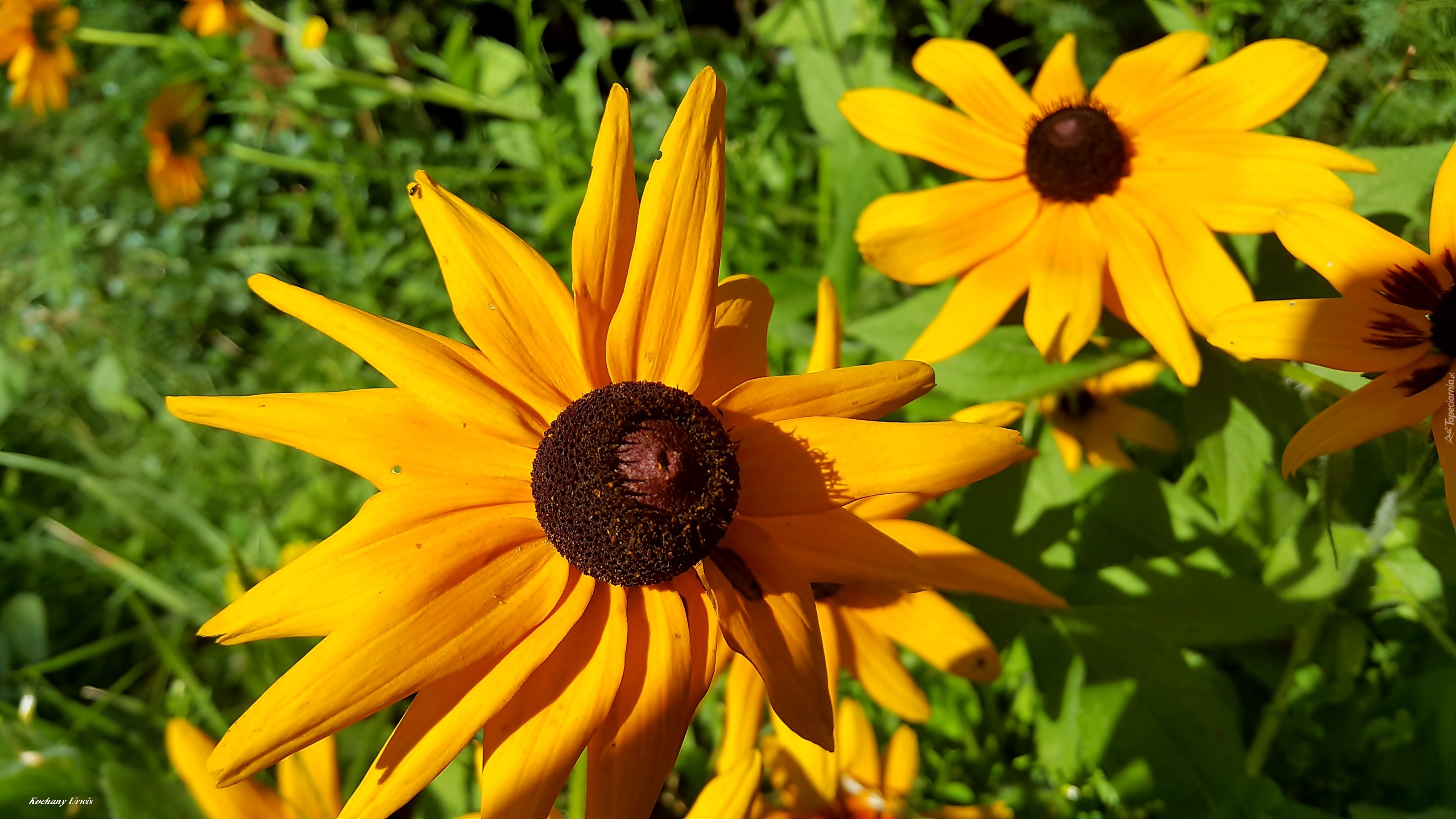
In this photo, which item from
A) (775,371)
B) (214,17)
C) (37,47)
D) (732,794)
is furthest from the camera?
(37,47)

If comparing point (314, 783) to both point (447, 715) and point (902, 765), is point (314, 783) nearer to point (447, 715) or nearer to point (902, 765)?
point (447, 715)

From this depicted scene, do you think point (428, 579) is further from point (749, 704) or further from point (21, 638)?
point (21, 638)

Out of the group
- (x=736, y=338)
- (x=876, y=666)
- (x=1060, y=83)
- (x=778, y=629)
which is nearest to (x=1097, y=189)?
(x=1060, y=83)

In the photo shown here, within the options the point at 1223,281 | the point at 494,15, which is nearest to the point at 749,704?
the point at 1223,281

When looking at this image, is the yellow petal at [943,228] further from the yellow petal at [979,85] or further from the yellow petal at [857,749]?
A: the yellow petal at [857,749]

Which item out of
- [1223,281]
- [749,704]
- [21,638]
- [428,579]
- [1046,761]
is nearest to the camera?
[428,579]

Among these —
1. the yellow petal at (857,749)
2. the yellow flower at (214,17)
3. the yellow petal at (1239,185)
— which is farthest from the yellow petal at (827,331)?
the yellow flower at (214,17)
